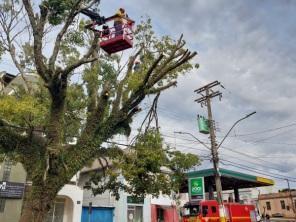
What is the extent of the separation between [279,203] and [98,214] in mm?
51834

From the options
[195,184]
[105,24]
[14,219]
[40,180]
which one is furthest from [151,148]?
[14,219]

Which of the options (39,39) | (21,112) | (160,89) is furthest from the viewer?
(160,89)

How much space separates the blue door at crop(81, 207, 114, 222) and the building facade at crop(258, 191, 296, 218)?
44432 mm

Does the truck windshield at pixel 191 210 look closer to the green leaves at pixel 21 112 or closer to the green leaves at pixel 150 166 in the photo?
the green leaves at pixel 150 166

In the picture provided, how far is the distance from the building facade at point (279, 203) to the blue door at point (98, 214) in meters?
44.4

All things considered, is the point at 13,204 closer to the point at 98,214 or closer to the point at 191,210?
the point at 98,214

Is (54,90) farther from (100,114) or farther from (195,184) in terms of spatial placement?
(195,184)

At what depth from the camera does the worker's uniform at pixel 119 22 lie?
14469 mm

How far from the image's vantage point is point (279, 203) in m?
68.5

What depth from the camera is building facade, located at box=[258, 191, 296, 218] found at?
2579 inches

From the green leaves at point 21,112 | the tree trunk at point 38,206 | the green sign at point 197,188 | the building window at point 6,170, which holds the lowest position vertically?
the tree trunk at point 38,206

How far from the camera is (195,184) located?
86.2ft

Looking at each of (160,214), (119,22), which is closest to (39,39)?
(119,22)

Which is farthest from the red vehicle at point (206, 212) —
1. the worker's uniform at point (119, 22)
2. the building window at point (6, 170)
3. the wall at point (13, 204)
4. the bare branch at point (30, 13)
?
the bare branch at point (30, 13)
